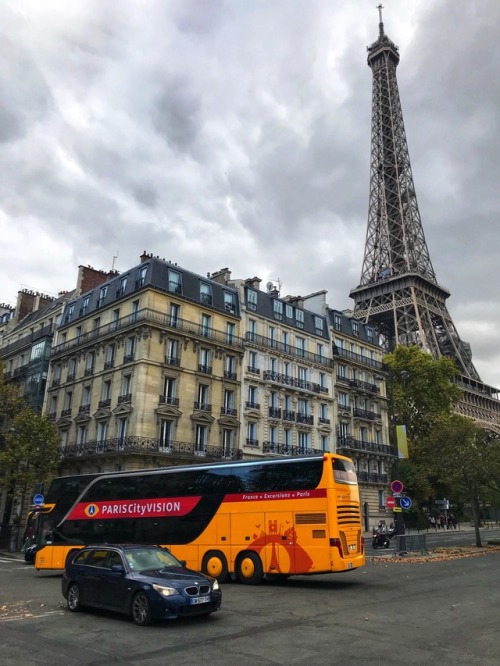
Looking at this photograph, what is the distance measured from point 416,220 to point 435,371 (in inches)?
2470

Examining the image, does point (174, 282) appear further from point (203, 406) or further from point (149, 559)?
point (149, 559)

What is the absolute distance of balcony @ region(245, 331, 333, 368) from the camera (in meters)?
46.2

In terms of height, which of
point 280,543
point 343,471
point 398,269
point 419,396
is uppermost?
point 398,269

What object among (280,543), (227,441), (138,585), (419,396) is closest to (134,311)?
(227,441)

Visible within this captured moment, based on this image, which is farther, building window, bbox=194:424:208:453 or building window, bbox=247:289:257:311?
building window, bbox=247:289:257:311

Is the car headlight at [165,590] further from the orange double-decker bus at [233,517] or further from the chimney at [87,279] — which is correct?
the chimney at [87,279]

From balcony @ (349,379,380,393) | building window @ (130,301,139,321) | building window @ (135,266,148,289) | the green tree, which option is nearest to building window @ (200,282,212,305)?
building window @ (135,266,148,289)

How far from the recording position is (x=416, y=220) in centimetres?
11631

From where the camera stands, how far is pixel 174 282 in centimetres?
4247

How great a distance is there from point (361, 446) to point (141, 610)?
44.9 meters

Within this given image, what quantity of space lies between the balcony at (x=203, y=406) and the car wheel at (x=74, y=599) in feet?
94.0

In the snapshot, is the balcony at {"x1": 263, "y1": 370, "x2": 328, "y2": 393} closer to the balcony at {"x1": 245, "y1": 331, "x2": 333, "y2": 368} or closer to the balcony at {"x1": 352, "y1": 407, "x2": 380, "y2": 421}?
the balcony at {"x1": 245, "y1": 331, "x2": 333, "y2": 368}

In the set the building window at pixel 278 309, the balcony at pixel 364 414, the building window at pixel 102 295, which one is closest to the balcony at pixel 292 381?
the balcony at pixel 364 414

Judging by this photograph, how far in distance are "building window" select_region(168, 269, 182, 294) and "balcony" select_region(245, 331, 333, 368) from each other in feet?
23.2
